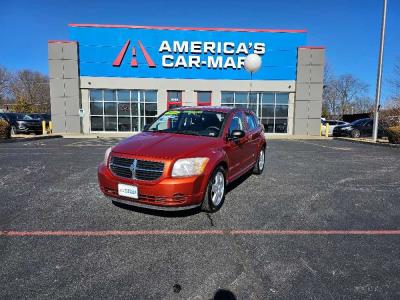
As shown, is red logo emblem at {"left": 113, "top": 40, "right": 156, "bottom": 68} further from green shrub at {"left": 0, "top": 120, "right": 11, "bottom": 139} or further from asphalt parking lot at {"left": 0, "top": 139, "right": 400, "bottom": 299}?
asphalt parking lot at {"left": 0, "top": 139, "right": 400, "bottom": 299}

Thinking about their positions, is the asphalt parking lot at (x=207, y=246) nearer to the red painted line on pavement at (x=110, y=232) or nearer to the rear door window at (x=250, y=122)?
the red painted line on pavement at (x=110, y=232)

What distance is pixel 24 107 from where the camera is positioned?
62656mm

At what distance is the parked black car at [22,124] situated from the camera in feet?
71.2

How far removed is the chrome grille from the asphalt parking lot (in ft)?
2.33

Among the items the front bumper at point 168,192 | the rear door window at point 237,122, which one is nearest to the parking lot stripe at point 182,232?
the front bumper at point 168,192

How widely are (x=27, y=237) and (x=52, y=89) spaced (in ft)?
74.3

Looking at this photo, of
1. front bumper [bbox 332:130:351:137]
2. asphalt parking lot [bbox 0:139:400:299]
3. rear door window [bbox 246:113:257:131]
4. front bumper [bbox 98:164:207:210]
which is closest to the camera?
asphalt parking lot [bbox 0:139:400:299]

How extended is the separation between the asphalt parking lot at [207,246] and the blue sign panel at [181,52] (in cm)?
1900

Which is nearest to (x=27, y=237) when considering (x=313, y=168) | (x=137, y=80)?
(x=313, y=168)

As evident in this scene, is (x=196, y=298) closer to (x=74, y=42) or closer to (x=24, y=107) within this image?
Answer: (x=74, y=42)

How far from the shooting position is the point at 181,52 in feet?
78.6

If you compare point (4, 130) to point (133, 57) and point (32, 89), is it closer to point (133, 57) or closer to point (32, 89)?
point (133, 57)

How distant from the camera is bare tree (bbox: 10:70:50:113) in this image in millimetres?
71688

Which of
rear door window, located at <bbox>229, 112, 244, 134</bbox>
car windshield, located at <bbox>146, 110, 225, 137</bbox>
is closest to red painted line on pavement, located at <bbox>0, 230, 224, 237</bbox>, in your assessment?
car windshield, located at <bbox>146, 110, 225, 137</bbox>
